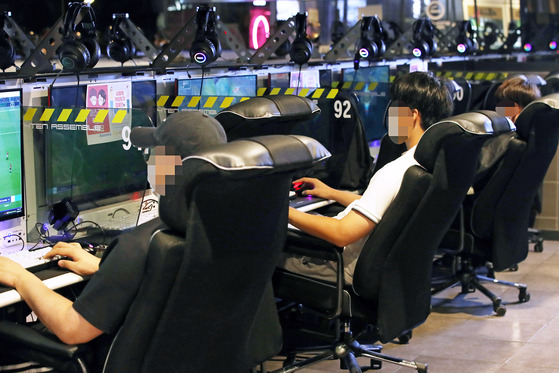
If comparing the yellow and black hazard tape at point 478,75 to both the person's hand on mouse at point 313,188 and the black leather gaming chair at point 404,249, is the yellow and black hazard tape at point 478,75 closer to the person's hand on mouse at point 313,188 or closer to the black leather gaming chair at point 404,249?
the person's hand on mouse at point 313,188

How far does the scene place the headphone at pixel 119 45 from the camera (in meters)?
3.99

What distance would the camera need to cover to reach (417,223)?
2.99 meters

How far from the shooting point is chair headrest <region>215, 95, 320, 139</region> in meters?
3.41

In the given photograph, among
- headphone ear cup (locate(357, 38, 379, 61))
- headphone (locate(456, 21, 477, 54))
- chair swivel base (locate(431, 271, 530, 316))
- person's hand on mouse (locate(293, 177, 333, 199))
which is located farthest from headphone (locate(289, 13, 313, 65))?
headphone (locate(456, 21, 477, 54))

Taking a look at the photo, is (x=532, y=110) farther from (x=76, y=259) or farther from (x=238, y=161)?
(x=238, y=161)

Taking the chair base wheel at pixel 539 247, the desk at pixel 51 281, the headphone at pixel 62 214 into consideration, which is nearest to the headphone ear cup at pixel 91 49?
the headphone at pixel 62 214

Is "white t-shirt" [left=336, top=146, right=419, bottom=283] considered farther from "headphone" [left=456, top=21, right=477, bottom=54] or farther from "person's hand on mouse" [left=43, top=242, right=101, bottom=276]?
"headphone" [left=456, top=21, right=477, bottom=54]

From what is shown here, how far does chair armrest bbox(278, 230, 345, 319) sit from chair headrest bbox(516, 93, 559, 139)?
1506 mm

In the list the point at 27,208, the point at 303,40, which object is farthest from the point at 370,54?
the point at 27,208

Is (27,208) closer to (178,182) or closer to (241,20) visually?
(178,182)

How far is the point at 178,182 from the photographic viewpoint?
1.92 metres

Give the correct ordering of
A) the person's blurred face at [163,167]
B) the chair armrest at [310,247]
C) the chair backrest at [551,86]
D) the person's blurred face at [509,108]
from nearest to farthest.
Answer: the person's blurred face at [163,167], the chair armrest at [310,247], the person's blurred face at [509,108], the chair backrest at [551,86]

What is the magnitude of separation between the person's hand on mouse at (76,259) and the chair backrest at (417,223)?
3.26 feet

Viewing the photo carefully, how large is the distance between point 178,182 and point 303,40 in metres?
3.08
